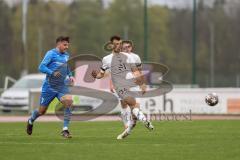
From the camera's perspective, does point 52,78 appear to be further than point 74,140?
Yes

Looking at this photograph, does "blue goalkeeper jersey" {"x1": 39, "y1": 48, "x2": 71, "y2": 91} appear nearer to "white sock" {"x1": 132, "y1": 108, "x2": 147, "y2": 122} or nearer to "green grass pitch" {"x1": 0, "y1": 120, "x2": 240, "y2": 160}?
"green grass pitch" {"x1": 0, "y1": 120, "x2": 240, "y2": 160}

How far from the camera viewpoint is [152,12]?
296 ft

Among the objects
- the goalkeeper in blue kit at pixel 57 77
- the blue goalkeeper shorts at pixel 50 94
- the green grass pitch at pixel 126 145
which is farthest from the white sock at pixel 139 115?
the blue goalkeeper shorts at pixel 50 94

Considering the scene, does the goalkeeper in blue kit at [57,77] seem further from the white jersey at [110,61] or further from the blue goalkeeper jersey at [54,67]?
the white jersey at [110,61]

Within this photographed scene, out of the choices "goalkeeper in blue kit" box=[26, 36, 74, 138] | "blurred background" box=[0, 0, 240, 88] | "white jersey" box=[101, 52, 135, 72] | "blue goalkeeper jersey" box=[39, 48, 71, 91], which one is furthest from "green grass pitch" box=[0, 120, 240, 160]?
"blurred background" box=[0, 0, 240, 88]

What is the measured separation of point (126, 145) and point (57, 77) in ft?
10.8

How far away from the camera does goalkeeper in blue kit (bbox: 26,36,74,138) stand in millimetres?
16812

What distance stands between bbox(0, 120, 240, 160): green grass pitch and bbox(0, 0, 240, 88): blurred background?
53.8 meters

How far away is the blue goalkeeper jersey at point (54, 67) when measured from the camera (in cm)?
1688

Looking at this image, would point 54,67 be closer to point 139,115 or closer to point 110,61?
point 110,61

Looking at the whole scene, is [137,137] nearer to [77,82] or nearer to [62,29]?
[77,82]

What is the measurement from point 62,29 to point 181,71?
17447 mm

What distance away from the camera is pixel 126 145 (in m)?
14.3

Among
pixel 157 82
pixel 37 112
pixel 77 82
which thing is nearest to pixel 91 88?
pixel 77 82
